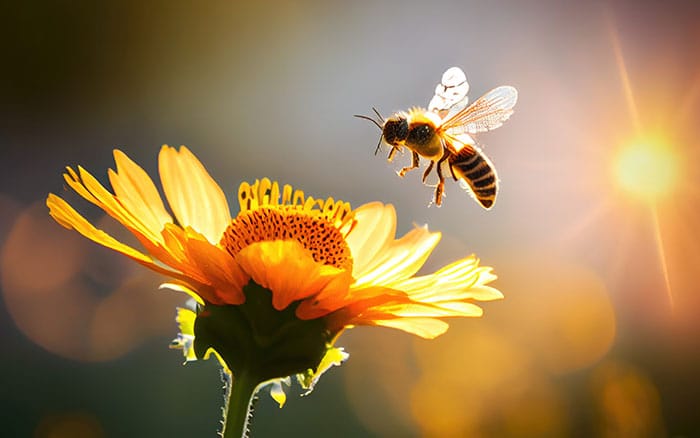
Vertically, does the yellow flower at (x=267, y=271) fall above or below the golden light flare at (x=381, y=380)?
above

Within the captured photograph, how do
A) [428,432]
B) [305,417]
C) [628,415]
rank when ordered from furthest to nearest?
1. [305,417]
2. [428,432]
3. [628,415]

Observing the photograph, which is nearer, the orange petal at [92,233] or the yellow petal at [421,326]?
the orange petal at [92,233]

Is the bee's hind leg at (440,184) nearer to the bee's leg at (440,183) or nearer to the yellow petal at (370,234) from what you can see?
the bee's leg at (440,183)

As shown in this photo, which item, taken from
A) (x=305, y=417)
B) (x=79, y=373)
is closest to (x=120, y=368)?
(x=79, y=373)

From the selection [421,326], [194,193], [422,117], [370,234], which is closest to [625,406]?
[422,117]

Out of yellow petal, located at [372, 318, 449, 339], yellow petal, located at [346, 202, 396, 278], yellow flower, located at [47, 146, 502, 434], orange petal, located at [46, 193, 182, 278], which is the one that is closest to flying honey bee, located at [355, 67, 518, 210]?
yellow petal, located at [346, 202, 396, 278]

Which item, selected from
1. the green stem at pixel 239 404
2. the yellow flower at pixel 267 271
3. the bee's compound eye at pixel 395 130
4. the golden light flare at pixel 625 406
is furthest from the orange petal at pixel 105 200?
the golden light flare at pixel 625 406

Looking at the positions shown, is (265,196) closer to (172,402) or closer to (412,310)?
(412,310)
